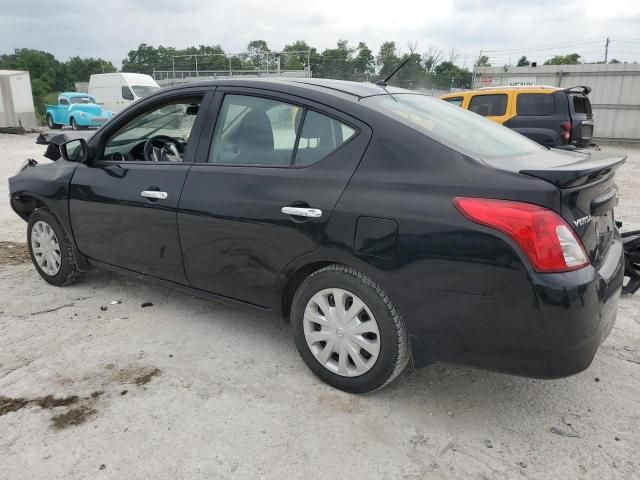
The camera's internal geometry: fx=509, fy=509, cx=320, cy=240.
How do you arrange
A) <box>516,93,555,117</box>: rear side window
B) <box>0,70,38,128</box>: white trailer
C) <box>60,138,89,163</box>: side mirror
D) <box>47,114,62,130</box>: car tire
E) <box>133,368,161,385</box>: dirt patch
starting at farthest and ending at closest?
<box>47,114,62,130</box>: car tire
<box>0,70,38,128</box>: white trailer
<box>516,93,555,117</box>: rear side window
<box>60,138,89,163</box>: side mirror
<box>133,368,161,385</box>: dirt patch

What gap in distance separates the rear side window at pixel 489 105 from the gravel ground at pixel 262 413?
7.86 metres

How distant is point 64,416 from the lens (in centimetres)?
255

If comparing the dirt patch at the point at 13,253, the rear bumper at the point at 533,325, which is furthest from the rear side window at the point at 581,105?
the dirt patch at the point at 13,253

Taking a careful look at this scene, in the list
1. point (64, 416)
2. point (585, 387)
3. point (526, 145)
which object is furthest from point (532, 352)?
point (64, 416)

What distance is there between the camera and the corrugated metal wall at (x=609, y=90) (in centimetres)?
1872

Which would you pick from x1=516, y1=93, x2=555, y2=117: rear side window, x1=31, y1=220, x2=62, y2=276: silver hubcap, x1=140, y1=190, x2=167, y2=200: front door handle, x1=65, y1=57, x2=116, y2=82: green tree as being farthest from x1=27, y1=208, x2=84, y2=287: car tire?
x1=65, y1=57, x2=116, y2=82: green tree

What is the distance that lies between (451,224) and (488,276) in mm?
269

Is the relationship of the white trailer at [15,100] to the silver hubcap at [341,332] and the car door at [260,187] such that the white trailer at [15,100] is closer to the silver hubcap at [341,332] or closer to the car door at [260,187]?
the car door at [260,187]

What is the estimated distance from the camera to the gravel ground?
87.4 inches

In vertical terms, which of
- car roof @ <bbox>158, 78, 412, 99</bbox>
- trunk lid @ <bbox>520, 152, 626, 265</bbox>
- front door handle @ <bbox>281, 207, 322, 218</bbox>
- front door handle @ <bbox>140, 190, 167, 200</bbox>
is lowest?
front door handle @ <bbox>140, 190, 167, 200</bbox>

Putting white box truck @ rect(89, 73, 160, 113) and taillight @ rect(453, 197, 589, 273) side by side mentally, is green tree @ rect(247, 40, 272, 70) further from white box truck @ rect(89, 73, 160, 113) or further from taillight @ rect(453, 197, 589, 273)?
taillight @ rect(453, 197, 589, 273)

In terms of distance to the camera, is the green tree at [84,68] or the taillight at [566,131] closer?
the taillight at [566,131]

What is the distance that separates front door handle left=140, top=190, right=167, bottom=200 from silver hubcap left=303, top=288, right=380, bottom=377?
4.06ft

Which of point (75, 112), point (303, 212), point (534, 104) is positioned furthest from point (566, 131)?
point (75, 112)
